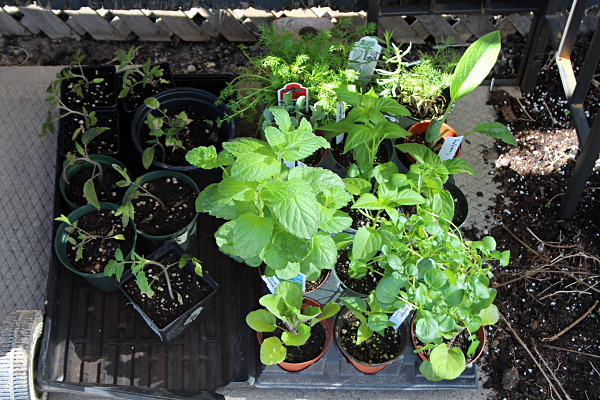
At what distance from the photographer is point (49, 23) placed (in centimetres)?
303

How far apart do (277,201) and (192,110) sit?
119 centimetres

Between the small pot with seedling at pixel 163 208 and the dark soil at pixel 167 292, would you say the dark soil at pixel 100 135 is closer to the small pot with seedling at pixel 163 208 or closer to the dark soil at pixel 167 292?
the small pot with seedling at pixel 163 208

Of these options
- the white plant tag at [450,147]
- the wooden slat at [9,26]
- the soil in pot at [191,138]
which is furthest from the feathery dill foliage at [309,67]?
the wooden slat at [9,26]

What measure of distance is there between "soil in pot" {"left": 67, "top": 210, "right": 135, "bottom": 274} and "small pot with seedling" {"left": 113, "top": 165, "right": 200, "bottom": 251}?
50 millimetres

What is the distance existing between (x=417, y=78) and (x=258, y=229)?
1.13 meters

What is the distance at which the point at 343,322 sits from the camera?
1.90 meters

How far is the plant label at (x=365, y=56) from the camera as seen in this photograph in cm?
216

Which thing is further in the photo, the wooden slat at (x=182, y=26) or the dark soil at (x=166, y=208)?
the wooden slat at (x=182, y=26)

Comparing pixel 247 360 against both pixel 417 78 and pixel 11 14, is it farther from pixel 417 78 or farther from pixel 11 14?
pixel 11 14

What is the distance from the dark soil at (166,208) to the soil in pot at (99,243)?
72mm

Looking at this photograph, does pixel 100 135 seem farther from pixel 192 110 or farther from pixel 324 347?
pixel 324 347

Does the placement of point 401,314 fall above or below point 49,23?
below

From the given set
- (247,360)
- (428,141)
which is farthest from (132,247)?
(428,141)

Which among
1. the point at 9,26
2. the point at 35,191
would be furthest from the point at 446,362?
the point at 9,26
